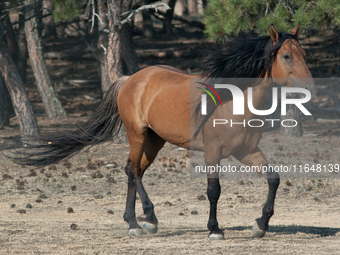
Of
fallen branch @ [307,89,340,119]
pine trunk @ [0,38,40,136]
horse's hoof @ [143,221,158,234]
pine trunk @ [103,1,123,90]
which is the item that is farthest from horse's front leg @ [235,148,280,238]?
fallen branch @ [307,89,340,119]

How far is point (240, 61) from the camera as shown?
4891mm

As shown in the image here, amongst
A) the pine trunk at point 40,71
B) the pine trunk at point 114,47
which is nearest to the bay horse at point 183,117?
the pine trunk at point 114,47

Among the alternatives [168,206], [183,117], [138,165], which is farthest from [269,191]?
[168,206]

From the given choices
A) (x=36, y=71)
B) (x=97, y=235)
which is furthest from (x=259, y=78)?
(x=36, y=71)

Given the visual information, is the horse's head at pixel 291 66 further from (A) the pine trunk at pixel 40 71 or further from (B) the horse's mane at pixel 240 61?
(A) the pine trunk at pixel 40 71

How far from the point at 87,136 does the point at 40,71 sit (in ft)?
32.1

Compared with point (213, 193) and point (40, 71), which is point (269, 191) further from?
point (40, 71)

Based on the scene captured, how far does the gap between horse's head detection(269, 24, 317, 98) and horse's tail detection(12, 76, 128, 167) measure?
2574mm

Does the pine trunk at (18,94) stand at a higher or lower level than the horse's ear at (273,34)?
lower

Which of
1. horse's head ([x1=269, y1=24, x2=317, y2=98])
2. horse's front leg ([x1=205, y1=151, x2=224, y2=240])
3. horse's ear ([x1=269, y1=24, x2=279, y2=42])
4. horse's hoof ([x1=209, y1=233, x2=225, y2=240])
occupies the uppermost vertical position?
horse's ear ([x1=269, y1=24, x2=279, y2=42])

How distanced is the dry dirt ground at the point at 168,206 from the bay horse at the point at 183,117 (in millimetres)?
374

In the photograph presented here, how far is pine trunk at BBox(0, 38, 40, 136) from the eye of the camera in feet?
35.6

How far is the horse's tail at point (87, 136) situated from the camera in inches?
253

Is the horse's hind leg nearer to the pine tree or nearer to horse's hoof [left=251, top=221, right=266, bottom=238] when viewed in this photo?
horse's hoof [left=251, top=221, right=266, bottom=238]
